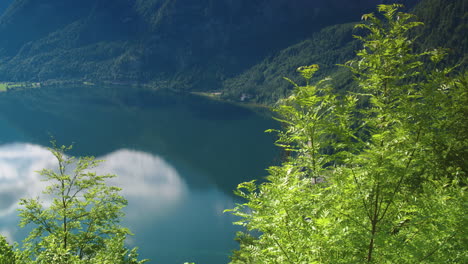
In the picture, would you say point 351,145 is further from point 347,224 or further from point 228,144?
point 228,144

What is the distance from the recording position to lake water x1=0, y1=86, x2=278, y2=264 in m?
57.8

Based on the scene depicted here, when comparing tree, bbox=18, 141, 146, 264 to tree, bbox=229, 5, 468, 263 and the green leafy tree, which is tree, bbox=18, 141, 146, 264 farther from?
tree, bbox=229, 5, 468, 263

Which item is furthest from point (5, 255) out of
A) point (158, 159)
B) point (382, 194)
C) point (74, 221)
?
point (158, 159)

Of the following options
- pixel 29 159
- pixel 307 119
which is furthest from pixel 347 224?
pixel 29 159

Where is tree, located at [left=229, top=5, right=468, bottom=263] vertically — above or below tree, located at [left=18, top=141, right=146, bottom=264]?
below

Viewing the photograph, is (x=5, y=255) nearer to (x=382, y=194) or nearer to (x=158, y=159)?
(x=382, y=194)

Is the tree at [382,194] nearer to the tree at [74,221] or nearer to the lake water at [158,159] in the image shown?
the tree at [74,221]

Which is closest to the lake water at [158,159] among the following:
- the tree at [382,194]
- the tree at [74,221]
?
the tree at [74,221]

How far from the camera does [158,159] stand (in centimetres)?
10131

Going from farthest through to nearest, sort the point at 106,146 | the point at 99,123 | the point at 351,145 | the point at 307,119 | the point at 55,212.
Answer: the point at 99,123 → the point at 106,146 → the point at 55,212 → the point at 307,119 → the point at 351,145

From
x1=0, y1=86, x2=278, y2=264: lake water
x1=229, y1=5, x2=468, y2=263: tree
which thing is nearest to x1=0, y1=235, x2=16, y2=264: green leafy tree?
x1=229, y1=5, x2=468, y2=263: tree

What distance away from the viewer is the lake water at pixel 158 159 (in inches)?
2275

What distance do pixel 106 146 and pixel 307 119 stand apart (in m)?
110

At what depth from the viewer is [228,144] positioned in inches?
4567
